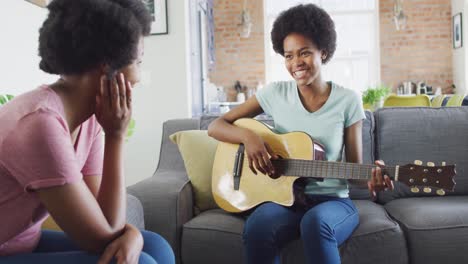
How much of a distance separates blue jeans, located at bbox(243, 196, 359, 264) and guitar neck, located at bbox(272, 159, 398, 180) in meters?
0.12

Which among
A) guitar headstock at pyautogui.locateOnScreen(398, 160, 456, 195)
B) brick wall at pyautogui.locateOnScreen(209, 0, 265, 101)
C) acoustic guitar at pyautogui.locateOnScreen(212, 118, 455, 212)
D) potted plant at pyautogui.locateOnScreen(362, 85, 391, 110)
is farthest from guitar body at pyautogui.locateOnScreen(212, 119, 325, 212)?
brick wall at pyautogui.locateOnScreen(209, 0, 265, 101)

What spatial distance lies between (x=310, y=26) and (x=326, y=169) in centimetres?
60

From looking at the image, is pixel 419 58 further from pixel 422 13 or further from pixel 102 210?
pixel 102 210

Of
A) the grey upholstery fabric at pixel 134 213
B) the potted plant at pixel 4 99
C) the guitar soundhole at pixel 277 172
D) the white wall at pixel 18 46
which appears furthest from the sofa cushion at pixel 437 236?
the white wall at pixel 18 46

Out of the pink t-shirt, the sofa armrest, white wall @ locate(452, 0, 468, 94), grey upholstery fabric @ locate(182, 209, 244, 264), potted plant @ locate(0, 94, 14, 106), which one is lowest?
grey upholstery fabric @ locate(182, 209, 244, 264)

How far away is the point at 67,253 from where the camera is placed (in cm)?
94

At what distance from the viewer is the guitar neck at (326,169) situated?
156cm

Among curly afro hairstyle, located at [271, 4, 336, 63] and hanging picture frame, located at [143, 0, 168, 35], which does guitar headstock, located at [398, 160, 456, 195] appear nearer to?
curly afro hairstyle, located at [271, 4, 336, 63]

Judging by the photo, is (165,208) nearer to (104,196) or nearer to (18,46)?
(104,196)

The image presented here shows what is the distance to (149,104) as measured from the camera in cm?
368

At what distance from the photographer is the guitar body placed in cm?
175

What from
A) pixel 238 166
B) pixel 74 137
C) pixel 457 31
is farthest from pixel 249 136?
pixel 457 31

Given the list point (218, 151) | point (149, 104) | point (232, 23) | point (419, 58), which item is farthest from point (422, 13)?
point (218, 151)

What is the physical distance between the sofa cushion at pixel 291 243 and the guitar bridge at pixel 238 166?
0.13 metres
